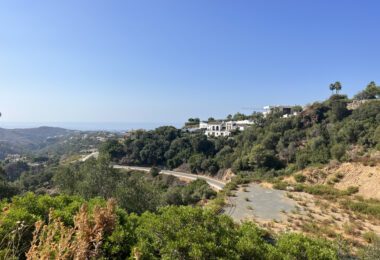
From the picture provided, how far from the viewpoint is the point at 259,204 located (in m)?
20.1

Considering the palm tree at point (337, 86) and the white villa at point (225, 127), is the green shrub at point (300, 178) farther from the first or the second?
the palm tree at point (337, 86)

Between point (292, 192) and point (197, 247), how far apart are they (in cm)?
2380

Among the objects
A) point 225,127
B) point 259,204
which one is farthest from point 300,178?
point 225,127

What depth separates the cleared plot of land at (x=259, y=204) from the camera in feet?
56.9

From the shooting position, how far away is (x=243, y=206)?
19.7 meters

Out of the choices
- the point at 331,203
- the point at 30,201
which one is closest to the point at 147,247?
the point at 30,201

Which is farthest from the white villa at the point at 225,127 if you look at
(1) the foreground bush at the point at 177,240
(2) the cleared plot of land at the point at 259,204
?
(1) the foreground bush at the point at 177,240

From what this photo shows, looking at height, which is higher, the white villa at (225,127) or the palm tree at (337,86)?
the palm tree at (337,86)

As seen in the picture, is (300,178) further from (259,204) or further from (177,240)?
(177,240)

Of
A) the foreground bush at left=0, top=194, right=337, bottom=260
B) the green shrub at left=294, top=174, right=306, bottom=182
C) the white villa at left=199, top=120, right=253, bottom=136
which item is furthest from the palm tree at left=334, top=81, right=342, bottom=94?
the foreground bush at left=0, top=194, right=337, bottom=260

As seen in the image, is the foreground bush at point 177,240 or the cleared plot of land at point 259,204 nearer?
the foreground bush at point 177,240

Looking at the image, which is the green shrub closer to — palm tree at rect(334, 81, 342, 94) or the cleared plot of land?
the cleared plot of land

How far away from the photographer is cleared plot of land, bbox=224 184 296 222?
56.9 feet

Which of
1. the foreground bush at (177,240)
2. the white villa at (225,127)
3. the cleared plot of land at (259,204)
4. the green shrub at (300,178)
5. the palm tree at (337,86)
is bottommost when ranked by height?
the cleared plot of land at (259,204)
